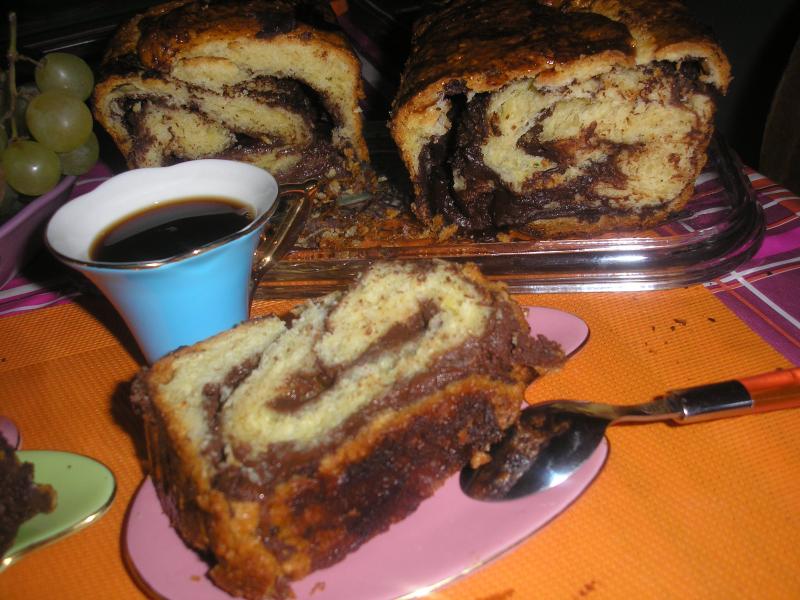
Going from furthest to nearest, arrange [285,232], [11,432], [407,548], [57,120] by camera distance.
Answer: [57,120], [285,232], [11,432], [407,548]

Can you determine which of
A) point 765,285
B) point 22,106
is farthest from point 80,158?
point 765,285

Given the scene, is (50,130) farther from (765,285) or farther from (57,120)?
(765,285)

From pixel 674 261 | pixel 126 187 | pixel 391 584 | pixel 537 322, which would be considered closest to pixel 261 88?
pixel 126 187

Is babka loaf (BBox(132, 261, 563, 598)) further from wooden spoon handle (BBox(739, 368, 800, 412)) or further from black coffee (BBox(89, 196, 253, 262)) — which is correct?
wooden spoon handle (BBox(739, 368, 800, 412))

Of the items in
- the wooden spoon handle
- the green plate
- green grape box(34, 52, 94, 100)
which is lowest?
the green plate

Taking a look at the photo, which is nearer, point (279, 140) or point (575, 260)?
point (575, 260)

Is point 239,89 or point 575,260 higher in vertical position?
point 239,89

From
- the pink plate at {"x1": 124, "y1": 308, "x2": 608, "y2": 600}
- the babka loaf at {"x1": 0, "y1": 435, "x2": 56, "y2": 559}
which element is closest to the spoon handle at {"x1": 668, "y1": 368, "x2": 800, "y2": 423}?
the pink plate at {"x1": 124, "y1": 308, "x2": 608, "y2": 600}
